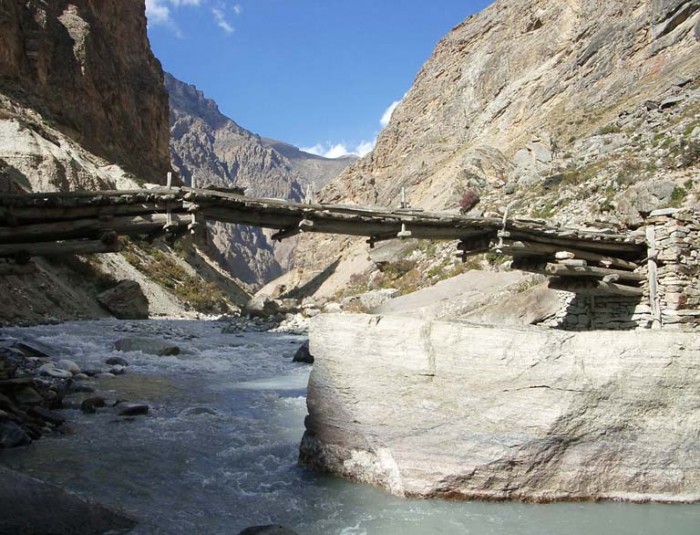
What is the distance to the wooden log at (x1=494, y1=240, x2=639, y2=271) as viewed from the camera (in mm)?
11781

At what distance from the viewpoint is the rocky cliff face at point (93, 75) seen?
40.2 m

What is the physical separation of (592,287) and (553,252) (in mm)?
1147

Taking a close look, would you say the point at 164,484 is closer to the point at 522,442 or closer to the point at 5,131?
the point at 522,442

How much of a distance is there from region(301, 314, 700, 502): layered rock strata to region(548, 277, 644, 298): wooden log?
21.8 feet

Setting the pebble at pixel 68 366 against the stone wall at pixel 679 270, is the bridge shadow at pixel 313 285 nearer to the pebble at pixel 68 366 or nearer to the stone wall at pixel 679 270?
the pebble at pixel 68 366

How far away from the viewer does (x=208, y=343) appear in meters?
17.7

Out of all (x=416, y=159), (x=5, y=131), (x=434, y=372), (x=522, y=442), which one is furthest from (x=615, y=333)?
(x=416, y=159)

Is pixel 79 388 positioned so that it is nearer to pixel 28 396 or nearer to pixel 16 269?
pixel 28 396

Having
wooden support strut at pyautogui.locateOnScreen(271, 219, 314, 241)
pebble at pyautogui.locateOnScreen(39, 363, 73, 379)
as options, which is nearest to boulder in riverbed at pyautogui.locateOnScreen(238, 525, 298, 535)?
wooden support strut at pyautogui.locateOnScreen(271, 219, 314, 241)

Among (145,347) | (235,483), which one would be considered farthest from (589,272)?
(145,347)

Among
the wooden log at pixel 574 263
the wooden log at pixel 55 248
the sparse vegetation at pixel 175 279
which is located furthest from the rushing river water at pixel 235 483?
Result: the sparse vegetation at pixel 175 279

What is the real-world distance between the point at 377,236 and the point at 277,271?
471 feet

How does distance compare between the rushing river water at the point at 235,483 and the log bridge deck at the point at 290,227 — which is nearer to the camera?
the rushing river water at the point at 235,483

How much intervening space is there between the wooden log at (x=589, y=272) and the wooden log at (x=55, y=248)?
8698 mm
